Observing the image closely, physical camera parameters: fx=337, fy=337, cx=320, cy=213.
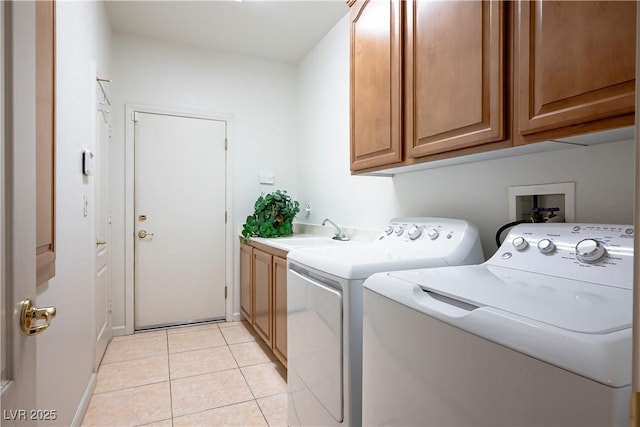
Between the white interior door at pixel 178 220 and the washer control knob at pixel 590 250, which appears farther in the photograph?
the white interior door at pixel 178 220

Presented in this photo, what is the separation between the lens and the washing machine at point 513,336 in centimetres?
51

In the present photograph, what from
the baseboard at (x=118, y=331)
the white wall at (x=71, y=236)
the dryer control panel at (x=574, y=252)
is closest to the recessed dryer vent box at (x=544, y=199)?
the dryer control panel at (x=574, y=252)

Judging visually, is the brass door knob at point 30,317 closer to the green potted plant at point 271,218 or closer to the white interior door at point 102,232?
the white interior door at point 102,232

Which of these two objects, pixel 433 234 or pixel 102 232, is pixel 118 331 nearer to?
pixel 102 232

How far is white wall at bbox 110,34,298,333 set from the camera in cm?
295

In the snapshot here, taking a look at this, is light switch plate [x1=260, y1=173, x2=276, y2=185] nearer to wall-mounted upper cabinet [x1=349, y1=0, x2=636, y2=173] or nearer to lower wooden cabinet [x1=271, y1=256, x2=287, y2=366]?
lower wooden cabinet [x1=271, y1=256, x2=287, y2=366]

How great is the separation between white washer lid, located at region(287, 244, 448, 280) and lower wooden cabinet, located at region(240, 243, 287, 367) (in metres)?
0.62

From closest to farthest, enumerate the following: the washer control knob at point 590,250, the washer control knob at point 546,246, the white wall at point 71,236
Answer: the washer control knob at point 590,250 → the washer control knob at point 546,246 → the white wall at point 71,236

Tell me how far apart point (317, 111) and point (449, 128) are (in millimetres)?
2028

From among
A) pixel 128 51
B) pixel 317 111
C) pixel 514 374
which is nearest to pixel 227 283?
pixel 317 111

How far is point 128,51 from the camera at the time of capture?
9.78ft

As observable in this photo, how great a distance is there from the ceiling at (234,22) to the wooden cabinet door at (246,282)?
6.17 ft

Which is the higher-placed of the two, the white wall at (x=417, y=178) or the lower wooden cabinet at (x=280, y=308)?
the white wall at (x=417, y=178)

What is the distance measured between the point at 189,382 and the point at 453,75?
2.28 metres
